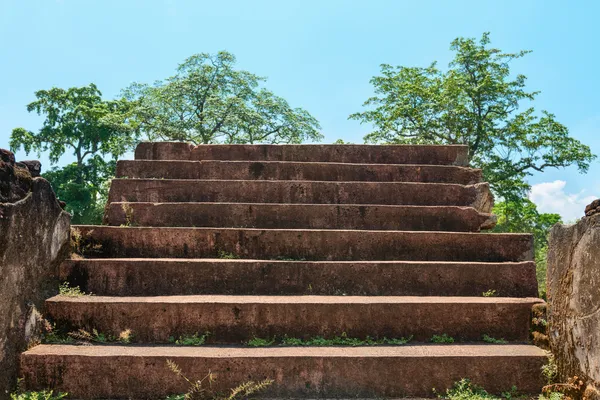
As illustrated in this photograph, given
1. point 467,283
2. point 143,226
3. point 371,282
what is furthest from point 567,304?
point 143,226

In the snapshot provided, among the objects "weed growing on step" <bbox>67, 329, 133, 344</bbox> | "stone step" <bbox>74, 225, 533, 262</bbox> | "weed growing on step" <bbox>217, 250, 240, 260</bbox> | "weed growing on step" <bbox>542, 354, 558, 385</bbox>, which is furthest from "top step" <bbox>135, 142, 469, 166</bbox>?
"weed growing on step" <bbox>542, 354, 558, 385</bbox>

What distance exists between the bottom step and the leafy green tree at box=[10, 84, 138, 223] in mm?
18126

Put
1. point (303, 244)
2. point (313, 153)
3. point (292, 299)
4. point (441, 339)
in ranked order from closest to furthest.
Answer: point (441, 339), point (292, 299), point (303, 244), point (313, 153)

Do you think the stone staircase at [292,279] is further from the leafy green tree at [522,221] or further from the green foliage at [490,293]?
the leafy green tree at [522,221]

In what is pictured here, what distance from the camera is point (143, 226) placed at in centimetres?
523

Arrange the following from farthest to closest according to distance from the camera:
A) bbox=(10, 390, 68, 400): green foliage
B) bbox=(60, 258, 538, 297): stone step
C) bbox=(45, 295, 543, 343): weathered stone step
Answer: bbox=(60, 258, 538, 297): stone step
bbox=(45, 295, 543, 343): weathered stone step
bbox=(10, 390, 68, 400): green foliage

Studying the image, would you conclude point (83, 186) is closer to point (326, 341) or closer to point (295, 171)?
point (295, 171)

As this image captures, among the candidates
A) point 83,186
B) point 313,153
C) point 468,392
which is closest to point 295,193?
point 313,153

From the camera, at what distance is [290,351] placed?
363cm

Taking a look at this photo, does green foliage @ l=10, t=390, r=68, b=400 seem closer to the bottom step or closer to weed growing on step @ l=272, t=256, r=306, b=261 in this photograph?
the bottom step

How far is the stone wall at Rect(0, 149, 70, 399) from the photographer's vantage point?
3309 millimetres

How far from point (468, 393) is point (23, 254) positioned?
3.67 metres

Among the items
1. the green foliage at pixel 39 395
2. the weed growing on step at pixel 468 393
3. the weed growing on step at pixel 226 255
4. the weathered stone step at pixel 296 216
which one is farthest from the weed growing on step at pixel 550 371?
the green foliage at pixel 39 395

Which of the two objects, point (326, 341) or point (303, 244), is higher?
point (303, 244)
